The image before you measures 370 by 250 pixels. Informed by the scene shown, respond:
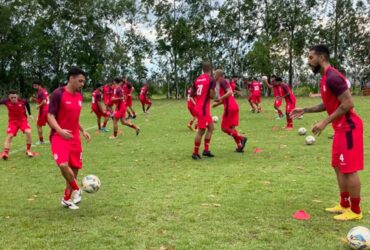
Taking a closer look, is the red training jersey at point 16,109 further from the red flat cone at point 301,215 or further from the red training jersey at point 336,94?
the red training jersey at point 336,94

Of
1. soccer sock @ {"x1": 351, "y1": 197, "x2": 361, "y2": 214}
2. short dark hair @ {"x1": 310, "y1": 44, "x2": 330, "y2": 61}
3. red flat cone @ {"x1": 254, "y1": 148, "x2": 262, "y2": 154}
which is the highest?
short dark hair @ {"x1": 310, "y1": 44, "x2": 330, "y2": 61}

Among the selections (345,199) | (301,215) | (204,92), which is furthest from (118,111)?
(345,199)

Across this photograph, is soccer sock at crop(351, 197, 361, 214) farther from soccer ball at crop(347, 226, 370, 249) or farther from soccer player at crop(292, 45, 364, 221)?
soccer ball at crop(347, 226, 370, 249)

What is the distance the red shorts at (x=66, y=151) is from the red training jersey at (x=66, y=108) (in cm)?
9

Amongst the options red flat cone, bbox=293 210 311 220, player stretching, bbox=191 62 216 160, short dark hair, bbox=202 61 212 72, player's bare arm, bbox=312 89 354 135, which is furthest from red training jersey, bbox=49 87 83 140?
player stretching, bbox=191 62 216 160

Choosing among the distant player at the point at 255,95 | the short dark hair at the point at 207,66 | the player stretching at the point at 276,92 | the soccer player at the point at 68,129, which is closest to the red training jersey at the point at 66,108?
the soccer player at the point at 68,129

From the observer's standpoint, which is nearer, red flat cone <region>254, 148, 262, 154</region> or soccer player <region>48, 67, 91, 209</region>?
soccer player <region>48, 67, 91, 209</region>

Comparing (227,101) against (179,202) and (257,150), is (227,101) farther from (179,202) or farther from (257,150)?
(179,202)

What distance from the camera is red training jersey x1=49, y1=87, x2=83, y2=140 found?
21.4ft

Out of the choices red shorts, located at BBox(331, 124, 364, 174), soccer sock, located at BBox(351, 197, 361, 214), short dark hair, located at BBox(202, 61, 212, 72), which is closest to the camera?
red shorts, located at BBox(331, 124, 364, 174)

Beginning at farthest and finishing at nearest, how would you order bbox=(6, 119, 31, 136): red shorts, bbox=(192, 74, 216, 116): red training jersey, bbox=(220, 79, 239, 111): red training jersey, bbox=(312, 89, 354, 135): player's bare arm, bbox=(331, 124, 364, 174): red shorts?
1. bbox=(6, 119, 31, 136): red shorts
2. bbox=(220, 79, 239, 111): red training jersey
3. bbox=(192, 74, 216, 116): red training jersey
4. bbox=(331, 124, 364, 174): red shorts
5. bbox=(312, 89, 354, 135): player's bare arm

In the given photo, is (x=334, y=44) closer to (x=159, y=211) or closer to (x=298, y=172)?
(x=298, y=172)

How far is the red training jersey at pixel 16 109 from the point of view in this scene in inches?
470

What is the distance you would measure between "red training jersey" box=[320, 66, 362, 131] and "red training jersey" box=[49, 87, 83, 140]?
11.0ft
